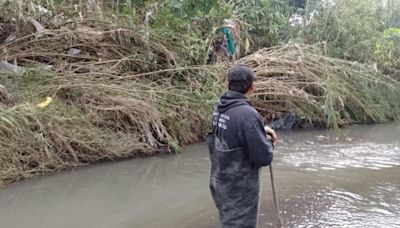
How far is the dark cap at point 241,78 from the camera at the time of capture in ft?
9.84

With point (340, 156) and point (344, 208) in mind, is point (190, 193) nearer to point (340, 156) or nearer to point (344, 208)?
point (344, 208)

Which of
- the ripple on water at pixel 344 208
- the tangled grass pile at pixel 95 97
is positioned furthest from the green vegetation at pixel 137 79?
the ripple on water at pixel 344 208

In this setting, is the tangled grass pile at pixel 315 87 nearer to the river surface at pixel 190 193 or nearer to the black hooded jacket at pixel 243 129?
the river surface at pixel 190 193

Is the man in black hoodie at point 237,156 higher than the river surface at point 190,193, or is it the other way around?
the man in black hoodie at point 237,156

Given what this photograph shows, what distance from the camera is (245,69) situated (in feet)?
9.84

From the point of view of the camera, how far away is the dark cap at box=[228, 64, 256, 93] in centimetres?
300

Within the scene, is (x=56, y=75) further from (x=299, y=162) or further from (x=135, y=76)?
(x=299, y=162)

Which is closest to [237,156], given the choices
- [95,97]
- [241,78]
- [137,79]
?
[241,78]

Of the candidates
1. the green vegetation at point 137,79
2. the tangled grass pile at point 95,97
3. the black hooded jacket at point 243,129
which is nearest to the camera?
the black hooded jacket at point 243,129

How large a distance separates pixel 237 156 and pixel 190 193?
9.09 ft

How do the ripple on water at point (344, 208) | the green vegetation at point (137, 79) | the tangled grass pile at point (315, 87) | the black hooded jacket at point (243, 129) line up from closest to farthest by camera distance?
the black hooded jacket at point (243, 129), the ripple on water at point (344, 208), the green vegetation at point (137, 79), the tangled grass pile at point (315, 87)

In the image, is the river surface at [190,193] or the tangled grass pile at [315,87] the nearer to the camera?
the river surface at [190,193]

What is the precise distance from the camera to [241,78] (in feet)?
9.84

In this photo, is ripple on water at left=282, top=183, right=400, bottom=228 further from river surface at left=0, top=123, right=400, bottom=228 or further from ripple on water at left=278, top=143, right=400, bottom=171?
ripple on water at left=278, top=143, right=400, bottom=171
